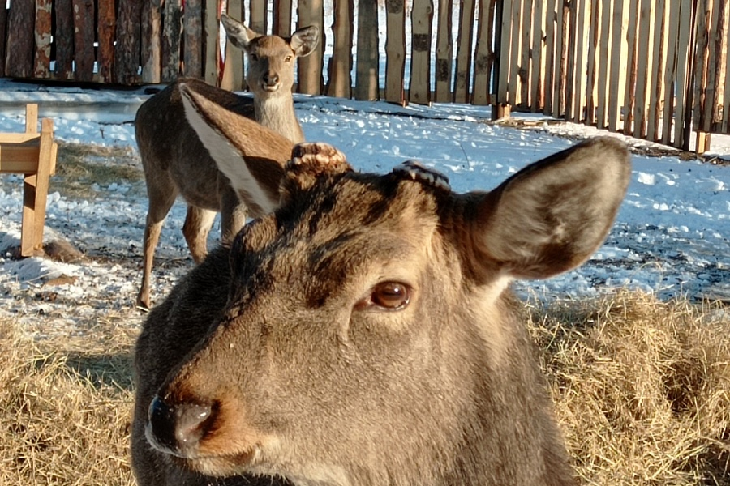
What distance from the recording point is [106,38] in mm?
17578

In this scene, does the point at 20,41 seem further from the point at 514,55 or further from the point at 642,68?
the point at 642,68

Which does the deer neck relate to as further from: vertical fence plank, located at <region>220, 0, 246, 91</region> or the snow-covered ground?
vertical fence plank, located at <region>220, 0, 246, 91</region>

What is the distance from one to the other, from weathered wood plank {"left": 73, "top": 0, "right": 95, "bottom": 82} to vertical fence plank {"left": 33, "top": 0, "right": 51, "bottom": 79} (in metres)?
0.48

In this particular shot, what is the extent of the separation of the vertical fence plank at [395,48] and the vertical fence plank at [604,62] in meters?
3.43

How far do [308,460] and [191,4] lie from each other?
51.2 ft

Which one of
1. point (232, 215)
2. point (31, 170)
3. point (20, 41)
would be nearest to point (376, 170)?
point (31, 170)

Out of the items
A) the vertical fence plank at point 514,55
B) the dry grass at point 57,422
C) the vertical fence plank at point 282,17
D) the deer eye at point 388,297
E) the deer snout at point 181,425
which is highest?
the vertical fence plank at point 282,17

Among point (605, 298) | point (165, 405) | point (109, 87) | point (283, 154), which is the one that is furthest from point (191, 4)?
point (165, 405)

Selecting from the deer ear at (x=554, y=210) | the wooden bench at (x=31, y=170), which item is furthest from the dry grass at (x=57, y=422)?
the deer ear at (x=554, y=210)

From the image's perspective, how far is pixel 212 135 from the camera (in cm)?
333

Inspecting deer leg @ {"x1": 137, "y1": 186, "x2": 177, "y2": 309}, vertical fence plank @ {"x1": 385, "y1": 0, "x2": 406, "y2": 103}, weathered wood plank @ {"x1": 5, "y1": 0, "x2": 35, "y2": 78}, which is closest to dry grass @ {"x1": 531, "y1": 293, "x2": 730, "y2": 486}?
deer leg @ {"x1": 137, "y1": 186, "x2": 177, "y2": 309}

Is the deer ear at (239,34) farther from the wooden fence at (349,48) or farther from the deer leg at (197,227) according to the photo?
the wooden fence at (349,48)

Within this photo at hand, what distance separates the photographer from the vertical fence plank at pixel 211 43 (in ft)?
56.9

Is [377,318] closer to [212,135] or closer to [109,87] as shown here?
[212,135]
